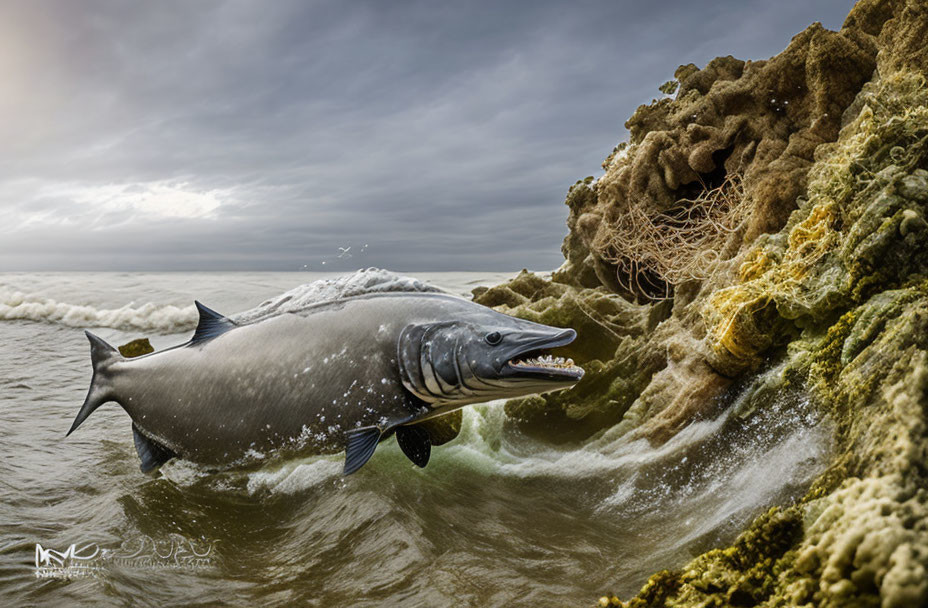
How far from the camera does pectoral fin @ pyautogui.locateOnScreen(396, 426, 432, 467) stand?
3.52 metres

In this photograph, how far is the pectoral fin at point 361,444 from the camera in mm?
3176

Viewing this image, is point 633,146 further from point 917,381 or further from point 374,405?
point 917,381

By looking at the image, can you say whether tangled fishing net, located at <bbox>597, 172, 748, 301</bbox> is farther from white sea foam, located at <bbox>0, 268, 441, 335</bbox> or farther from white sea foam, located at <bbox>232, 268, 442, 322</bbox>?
white sea foam, located at <bbox>0, 268, 441, 335</bbox>

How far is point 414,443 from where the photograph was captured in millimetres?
3535

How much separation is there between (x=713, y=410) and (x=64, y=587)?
3.92 meters

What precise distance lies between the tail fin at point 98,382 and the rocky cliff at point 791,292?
321cm

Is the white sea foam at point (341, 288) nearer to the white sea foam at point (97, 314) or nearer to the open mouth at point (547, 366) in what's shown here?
the open mouth at point (547, 366)

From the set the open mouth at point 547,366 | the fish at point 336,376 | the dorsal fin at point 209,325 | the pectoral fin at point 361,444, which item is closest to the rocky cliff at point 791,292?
the open mouth at point 547,366

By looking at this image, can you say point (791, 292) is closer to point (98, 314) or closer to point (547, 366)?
point (547, 366)

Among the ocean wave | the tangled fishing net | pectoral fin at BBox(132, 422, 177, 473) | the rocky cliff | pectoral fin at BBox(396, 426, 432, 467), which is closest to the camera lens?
the rocky cliff

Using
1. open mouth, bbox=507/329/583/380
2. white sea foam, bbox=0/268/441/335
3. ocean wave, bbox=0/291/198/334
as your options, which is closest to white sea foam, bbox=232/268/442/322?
open mouth, bbox=507/329/583/380

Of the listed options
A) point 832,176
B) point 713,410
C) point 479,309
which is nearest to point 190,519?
point 479,309

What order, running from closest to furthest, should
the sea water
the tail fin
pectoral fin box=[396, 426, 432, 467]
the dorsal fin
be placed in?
1. the sea water
2. pectoral fin box=[396, 426, 432, 467]
3. the dorsal fin
4. the tail fin

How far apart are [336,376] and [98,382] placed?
2214 mm
